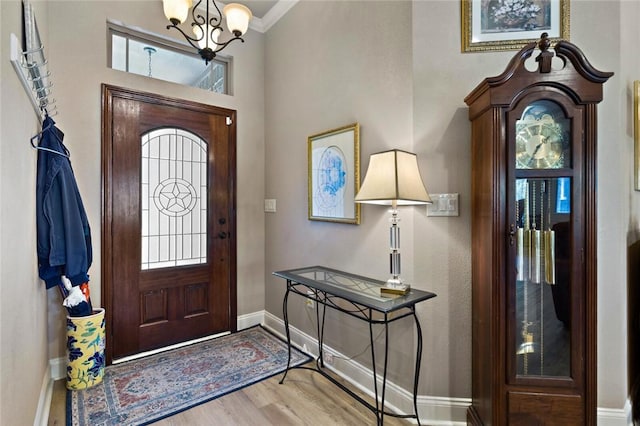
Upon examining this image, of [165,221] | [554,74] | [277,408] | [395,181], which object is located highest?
[554,74]

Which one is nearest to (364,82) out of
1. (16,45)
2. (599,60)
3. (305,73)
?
(305,73)

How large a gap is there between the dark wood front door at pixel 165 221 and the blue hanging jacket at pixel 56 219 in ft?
1.88

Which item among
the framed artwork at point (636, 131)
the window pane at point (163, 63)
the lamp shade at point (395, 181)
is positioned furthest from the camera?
the window pane at point (163, 63)

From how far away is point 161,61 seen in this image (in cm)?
283

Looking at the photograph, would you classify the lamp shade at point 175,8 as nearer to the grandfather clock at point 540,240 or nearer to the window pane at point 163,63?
the window pane at point 163,63

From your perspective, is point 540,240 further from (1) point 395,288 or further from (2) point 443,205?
(1) point 395,288

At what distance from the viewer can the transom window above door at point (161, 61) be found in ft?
8.57

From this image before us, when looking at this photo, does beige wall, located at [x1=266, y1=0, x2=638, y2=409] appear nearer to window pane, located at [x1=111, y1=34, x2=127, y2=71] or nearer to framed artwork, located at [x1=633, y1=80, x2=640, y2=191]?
framed artwork, located at [x1=633, y1=80, x2=640, y2=191]

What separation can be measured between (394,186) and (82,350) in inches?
90.9

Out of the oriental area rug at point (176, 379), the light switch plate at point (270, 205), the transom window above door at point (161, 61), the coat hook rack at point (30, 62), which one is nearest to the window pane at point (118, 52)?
the transom window above door at point (161, 61)

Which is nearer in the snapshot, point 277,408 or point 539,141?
point 539,141

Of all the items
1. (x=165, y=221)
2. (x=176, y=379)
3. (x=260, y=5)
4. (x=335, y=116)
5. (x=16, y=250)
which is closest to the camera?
(x=16, y=250)

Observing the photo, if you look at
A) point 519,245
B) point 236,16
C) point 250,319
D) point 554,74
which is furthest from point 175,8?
point 250,319

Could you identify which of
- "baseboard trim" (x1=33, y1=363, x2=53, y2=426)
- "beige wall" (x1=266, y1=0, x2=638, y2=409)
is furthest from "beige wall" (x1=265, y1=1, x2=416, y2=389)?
"baseboard trim" (x1=33, y1=363, x2=53, y2=426)
